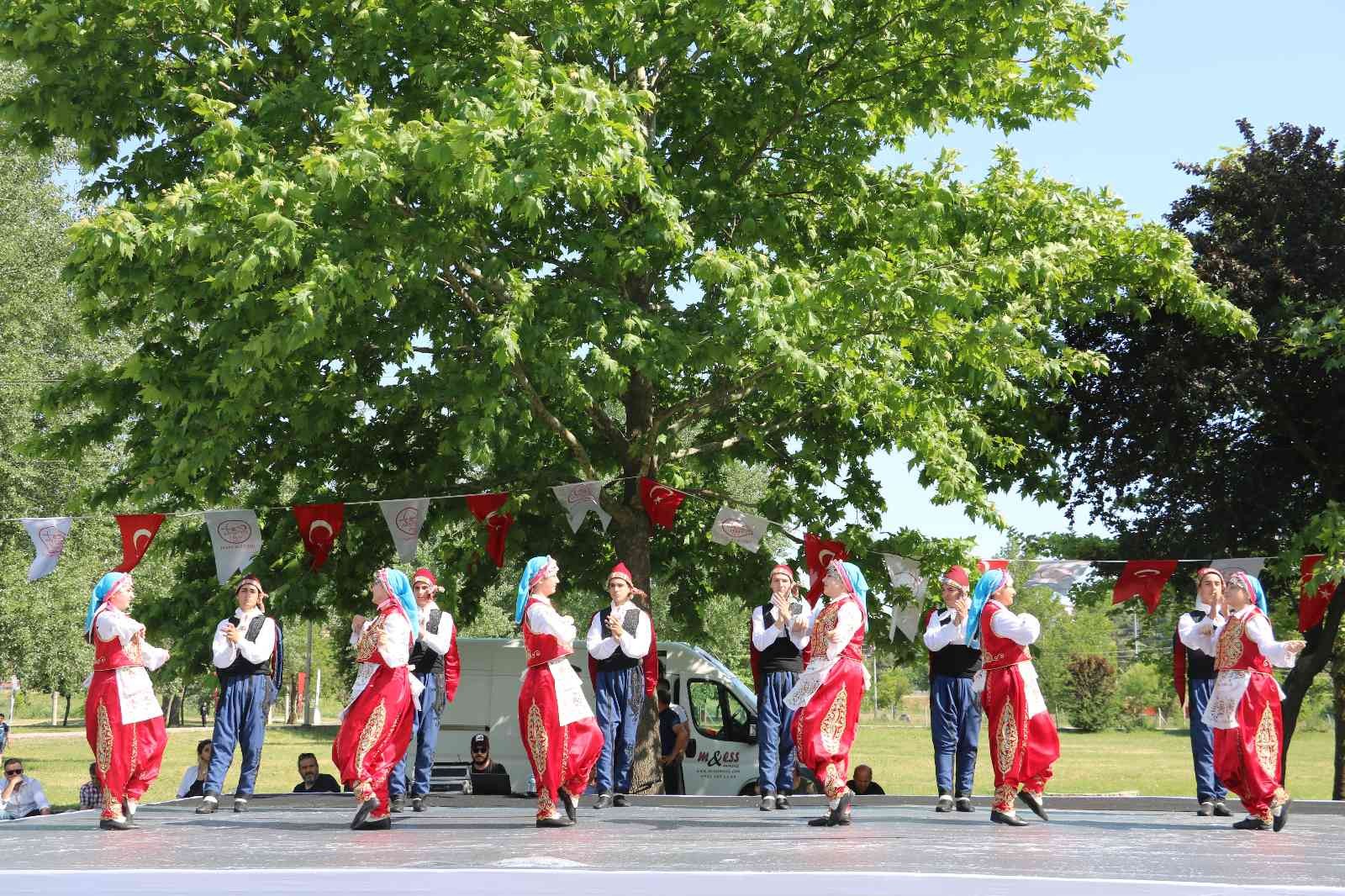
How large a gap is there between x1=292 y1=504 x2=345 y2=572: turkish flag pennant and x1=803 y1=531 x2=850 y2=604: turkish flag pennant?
19.0 ft

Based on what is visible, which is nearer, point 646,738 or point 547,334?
point 547,334

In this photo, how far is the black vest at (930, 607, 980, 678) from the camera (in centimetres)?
1215

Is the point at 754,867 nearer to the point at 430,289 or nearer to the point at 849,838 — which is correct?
the point at 849,838

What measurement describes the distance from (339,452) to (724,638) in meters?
24.3

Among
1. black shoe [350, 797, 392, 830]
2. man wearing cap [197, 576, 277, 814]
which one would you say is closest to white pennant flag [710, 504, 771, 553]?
man wearing cap [197, 576, 277, 814]

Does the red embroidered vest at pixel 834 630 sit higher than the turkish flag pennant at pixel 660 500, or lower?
lower

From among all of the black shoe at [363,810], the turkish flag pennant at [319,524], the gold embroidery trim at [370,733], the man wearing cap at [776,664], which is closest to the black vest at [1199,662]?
the man wearing cap at [776,664]

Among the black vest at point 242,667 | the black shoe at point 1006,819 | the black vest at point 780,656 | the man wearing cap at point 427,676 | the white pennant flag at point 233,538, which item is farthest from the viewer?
the white pennant flag at point 233,538

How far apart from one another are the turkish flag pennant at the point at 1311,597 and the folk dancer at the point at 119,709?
13.0 m

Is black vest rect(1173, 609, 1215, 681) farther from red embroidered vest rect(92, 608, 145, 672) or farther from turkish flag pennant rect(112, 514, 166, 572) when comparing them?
turkish flag pennant rect(112, 514, 166, 572)

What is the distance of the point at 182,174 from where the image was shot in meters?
17.6

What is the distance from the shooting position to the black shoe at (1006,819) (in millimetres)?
10641

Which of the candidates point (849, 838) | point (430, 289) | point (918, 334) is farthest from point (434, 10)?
point (849, 838)

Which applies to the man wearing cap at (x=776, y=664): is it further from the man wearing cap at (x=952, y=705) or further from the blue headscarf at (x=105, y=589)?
the blue headscarf at (x=105, y=589)
